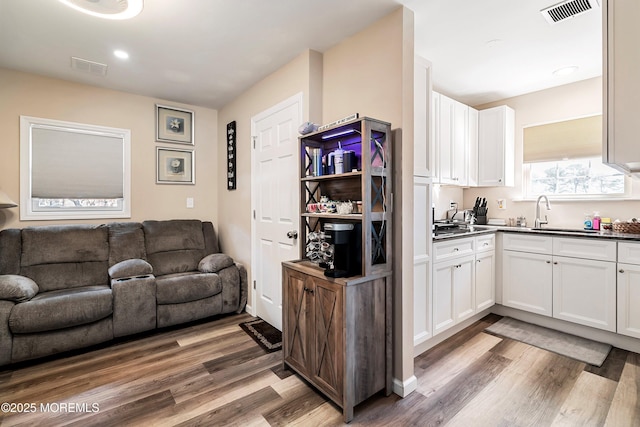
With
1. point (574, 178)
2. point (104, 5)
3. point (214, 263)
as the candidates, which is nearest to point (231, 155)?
point (214, 263)

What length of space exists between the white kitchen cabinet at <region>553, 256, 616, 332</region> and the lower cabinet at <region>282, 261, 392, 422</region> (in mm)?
2029

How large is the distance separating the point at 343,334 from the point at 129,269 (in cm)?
228

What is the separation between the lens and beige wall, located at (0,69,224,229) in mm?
2902

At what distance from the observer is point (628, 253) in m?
2.47

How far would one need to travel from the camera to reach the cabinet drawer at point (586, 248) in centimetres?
256

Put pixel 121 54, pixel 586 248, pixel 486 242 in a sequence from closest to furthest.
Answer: pixel 121 54 → pixel 586 248 → pixel 486 242

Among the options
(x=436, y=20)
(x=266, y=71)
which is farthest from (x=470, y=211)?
(x=266, y=71)

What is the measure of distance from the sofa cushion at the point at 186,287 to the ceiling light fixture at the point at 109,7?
2192mm

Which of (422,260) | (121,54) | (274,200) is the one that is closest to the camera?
(422,260)

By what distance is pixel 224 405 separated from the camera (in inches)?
73.5

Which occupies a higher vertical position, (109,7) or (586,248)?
(109,7)

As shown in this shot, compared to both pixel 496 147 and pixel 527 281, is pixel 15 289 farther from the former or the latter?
pixel 496 147

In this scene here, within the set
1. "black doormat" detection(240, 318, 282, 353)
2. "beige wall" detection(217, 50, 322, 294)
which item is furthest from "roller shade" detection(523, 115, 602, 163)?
"black doormat" detection(240, 318, 282, 353)

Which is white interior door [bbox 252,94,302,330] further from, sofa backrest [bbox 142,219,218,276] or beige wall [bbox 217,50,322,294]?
sofa backrest [bbox 142,219,218,276]
